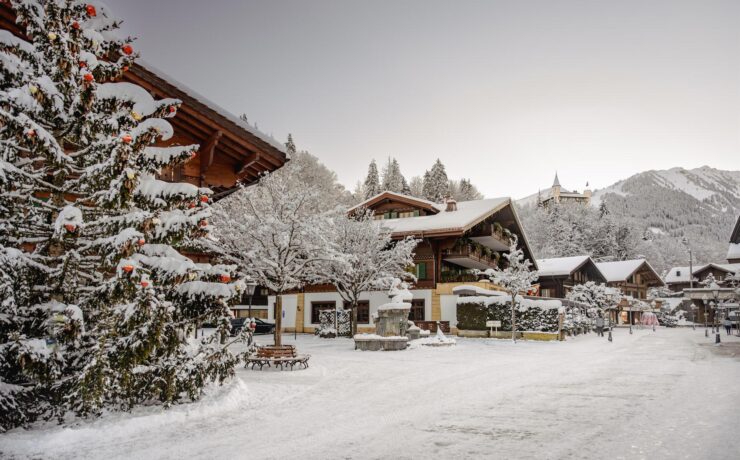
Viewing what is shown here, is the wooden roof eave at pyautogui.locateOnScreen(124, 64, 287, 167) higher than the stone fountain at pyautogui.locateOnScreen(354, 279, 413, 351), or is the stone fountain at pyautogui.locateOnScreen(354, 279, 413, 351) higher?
the wooden roof eave at pyautogui.locateOnScreen(124, 64, 287, 167)

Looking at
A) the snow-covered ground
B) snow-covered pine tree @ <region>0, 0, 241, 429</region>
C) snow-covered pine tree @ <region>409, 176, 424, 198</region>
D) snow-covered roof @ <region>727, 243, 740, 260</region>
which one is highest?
snow-covered pine tree @ <region>409, 176, 424, 198</region>

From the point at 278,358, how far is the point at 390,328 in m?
8.15

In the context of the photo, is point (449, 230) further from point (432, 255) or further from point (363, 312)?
point (363, 312)

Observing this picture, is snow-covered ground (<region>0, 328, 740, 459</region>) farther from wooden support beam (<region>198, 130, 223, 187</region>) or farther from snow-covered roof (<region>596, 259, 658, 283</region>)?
snow-covered roof (<region>596, 259, 658, 283</region>)

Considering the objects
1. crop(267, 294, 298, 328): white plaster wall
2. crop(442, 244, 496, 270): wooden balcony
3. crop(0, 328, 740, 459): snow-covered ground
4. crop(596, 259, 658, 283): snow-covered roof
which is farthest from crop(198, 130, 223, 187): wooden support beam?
crop(596, 259, 658, 283): snow-covered roof

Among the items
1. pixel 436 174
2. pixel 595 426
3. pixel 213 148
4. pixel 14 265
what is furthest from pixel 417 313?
pixel 436 174

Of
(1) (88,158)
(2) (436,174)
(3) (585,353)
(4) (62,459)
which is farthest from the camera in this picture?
(2) (436,174)

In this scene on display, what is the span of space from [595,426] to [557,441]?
1.14 metres

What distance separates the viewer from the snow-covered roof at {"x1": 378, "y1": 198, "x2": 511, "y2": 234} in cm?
3192

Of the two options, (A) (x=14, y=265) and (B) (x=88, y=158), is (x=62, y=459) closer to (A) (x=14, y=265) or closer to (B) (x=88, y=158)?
(A) (x=14, y=265)

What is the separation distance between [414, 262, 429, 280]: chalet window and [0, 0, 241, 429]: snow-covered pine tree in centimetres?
2522

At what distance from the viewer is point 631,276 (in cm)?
6250

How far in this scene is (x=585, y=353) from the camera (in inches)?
793

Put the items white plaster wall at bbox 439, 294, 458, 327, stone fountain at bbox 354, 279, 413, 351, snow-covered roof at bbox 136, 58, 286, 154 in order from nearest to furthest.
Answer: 1. snow-covered roof at bbox 136, 58, 286, 154
2. stone fountain at bbox 354, 279, 413, 351
3. white plaster wall at bbox 439, 294, 458, 327
